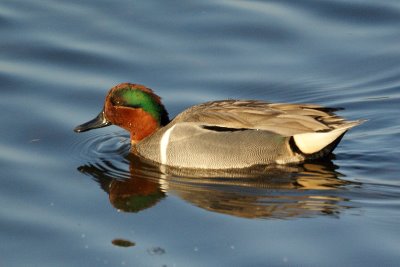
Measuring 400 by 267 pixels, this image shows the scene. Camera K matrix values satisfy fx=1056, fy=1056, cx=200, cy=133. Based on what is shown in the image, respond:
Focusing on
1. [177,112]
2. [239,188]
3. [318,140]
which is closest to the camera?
[239,188]

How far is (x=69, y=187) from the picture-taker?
959 centimetres

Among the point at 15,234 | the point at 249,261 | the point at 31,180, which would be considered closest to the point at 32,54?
the point at 31,180

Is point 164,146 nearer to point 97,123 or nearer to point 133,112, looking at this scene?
point 133,112

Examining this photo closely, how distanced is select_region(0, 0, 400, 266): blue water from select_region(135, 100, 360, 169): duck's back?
224 mm

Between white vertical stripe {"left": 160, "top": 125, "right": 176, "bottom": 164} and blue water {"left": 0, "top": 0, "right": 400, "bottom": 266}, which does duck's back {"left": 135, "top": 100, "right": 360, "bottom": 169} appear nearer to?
white vertical stripe {"left": 160, "top": 125, "right": 176, "bottom": 164}

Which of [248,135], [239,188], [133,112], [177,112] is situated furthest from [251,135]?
[177,112]

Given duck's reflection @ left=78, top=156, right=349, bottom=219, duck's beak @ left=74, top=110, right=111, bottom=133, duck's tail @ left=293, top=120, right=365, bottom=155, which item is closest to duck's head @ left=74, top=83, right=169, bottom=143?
duck's beak @ left=74, top=110, right=111, bottom=133

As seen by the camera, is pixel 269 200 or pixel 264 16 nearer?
pixel 269 200

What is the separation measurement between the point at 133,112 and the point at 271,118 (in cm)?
148

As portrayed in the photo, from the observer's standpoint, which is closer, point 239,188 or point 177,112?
point 239,188

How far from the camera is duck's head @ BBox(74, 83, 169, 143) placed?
10742 millimetres

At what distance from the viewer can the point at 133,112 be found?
10.8m

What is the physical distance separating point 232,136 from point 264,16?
370 cm

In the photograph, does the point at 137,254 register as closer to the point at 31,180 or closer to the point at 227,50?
the point at 31,180
